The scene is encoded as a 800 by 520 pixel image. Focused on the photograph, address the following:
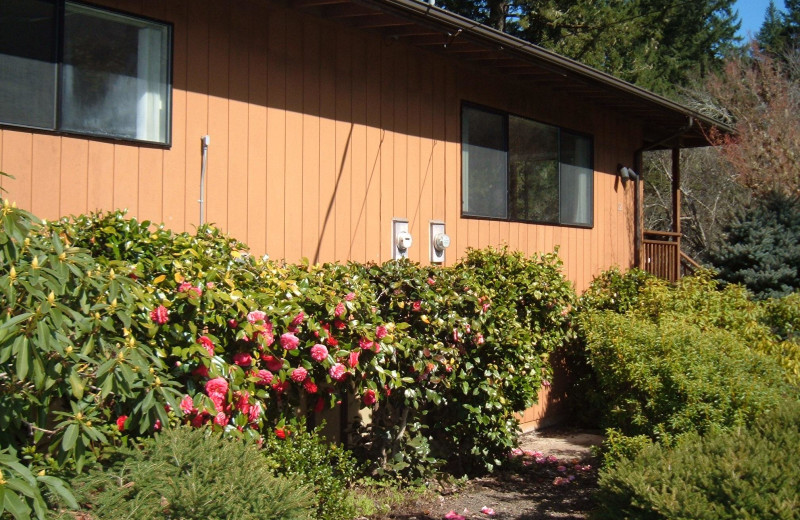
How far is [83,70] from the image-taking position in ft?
16.9

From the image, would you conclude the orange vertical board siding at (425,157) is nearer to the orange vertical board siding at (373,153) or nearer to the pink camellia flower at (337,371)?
the orange vertical board siding at (373,153)

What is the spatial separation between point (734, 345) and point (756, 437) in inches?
75.4

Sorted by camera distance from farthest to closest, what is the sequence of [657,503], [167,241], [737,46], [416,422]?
1. [737,46]
2. [416,422]
3. [167,241]
4. [657,503]

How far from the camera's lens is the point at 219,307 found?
445cm

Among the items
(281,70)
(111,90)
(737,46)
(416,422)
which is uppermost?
(737,46)

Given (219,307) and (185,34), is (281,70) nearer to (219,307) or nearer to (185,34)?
(185,34)

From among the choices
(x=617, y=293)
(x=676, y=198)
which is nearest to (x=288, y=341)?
Answer: (x=617, y=293)


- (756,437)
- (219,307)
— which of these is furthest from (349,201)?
(756,437)

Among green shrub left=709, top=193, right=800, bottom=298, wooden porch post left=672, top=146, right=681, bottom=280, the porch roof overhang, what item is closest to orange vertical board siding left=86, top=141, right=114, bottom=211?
the porch roof overhang

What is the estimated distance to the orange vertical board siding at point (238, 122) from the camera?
19.6 feet

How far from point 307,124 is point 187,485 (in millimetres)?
3873

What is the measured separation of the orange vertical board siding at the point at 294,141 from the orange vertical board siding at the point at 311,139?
0.04 meters

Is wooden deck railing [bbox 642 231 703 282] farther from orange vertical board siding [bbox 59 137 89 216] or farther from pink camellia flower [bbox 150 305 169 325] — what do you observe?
pink camellia flower [bbox 150 305 169 325]

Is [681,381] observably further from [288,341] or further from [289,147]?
[289,147]
